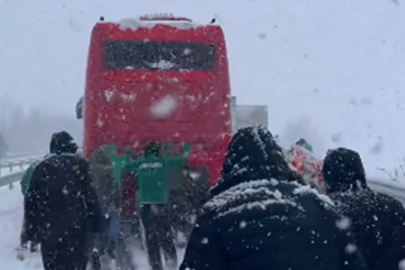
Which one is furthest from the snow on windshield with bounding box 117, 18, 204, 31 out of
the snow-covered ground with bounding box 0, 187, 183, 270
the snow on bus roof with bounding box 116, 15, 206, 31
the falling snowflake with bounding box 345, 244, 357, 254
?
the falling snowflake with bounding box 345, 244, 357, 254

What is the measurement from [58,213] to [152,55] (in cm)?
634

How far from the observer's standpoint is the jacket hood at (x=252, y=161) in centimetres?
320

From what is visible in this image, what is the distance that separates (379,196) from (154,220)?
18.8 ft

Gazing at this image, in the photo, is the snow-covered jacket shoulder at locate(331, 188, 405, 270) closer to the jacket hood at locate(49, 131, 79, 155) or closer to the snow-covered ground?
the jacket hood at locate(49, 131, 79, 155)

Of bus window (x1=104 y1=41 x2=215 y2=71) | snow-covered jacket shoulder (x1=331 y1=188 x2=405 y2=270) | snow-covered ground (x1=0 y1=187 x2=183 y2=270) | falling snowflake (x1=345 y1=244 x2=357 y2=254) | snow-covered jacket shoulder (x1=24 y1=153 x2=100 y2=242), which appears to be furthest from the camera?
bus window (x1=104 y1=41 x2=215 y2=71)

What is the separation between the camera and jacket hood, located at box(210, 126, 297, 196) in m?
3.20

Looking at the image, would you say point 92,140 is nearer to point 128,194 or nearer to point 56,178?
point 128,194

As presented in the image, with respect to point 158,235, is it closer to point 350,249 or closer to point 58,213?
point 58,213

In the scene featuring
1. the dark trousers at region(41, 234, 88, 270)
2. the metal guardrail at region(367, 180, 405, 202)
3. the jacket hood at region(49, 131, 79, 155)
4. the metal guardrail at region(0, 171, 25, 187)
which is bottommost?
the metal guardrail at region(0, 171, 25, 187)

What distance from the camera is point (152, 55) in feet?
39.4

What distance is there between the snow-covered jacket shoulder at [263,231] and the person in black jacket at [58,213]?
3.04 metres

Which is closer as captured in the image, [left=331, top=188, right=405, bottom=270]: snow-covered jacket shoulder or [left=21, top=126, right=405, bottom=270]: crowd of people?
[left=21, top=126, right=405, bottom=270]: crowd of people

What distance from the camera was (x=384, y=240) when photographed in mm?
4387

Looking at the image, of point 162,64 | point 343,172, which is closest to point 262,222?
point 343,172
